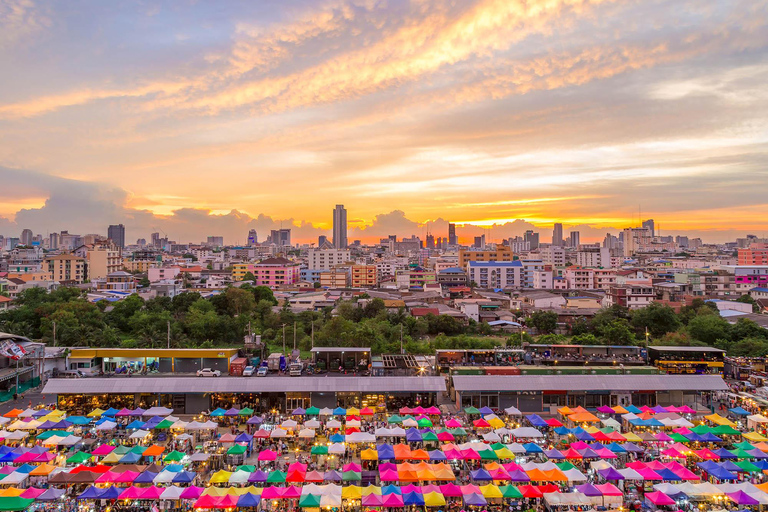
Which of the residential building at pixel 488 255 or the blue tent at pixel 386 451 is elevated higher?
the residential building at pixel 488 255

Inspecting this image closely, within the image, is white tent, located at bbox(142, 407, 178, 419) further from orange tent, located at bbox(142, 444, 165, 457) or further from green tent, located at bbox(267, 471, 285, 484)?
green tent, located at bbox(267, 471, 285, 484)

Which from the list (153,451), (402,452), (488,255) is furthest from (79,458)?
(488,255)

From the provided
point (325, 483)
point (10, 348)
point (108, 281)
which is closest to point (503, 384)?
point (325, 483)

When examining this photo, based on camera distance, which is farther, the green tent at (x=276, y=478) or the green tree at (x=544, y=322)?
the green tree at (x=544, y=322)

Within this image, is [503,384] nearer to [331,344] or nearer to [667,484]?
→ [667,484]

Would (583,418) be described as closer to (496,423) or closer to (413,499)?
(496,423)

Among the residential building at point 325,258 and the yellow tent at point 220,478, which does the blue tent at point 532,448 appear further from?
the residential building at point 325,258

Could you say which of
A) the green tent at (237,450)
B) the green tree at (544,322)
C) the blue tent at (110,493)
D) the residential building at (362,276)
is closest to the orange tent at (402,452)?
the green tent at (237,450)
